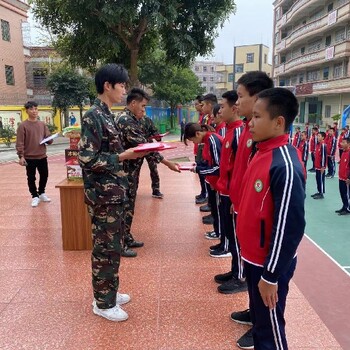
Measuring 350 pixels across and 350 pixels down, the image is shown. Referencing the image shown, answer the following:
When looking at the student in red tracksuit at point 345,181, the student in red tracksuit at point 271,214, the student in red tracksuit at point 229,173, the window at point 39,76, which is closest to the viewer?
the student in red tracksuit at point 271,214

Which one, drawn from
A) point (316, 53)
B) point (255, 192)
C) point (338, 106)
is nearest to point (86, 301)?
point (255, 192)

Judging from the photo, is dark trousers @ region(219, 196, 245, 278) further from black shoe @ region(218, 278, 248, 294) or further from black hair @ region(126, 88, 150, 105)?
black hair @ region(126, 88, 150, 105)

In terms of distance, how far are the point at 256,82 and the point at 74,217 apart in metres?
2.39

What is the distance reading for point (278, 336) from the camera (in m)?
1.80

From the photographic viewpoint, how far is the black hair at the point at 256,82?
234 cm

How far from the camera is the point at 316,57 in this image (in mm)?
28312

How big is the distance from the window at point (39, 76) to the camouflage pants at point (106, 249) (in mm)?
25580

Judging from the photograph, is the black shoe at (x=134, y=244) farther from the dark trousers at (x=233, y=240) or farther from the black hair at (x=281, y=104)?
the black hair at (x=281, y=104)

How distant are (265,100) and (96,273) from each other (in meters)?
1.63

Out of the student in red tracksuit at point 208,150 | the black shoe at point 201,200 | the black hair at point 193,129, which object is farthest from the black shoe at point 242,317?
the black shoe at point 201,200

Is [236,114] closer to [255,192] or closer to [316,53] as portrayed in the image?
[255,192]

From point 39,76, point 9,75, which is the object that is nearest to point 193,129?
point 9,75

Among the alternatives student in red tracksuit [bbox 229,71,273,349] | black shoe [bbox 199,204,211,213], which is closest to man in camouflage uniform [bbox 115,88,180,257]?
student in red tracksuit [bbox 229,71,273,349]

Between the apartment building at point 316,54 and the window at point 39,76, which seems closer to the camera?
the apartment building at point 316,54
